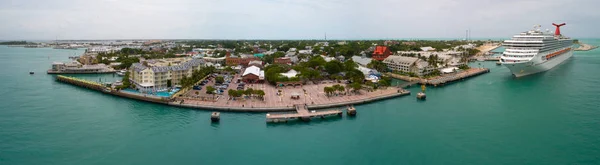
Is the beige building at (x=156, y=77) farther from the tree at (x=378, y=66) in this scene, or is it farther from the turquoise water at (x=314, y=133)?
the tree at (x=378, y=66)

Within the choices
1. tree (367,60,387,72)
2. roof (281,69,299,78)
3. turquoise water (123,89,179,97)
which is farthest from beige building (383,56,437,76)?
turquoise water (123,89,179,97)

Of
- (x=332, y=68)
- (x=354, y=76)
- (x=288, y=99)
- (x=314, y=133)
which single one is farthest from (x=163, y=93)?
(x=332, y=68)

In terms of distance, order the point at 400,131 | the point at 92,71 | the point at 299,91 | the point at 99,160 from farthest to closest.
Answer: the point at 92,71, the point at 299,91, the point at 400,131, the point at 99,160

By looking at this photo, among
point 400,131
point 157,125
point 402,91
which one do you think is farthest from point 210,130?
point 402,91

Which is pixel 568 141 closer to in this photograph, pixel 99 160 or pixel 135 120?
pixel 99 160

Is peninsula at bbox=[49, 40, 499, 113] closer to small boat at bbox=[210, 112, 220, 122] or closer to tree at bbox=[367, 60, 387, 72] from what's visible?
tree at bbox=[367, 60, 387, 72]

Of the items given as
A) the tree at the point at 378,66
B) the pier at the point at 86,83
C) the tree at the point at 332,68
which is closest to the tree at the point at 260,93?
the tree at the point at 332,68
